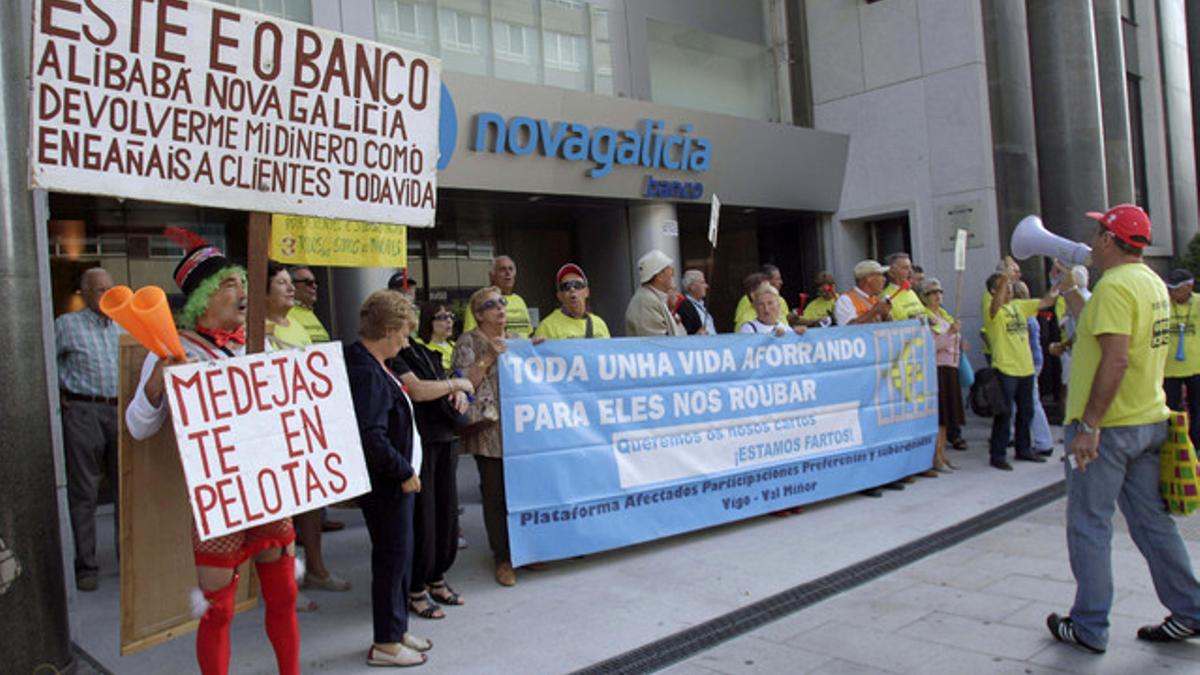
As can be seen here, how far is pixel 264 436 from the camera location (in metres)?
3.28

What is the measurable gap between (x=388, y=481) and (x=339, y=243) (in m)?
1.30

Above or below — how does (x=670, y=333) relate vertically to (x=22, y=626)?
above

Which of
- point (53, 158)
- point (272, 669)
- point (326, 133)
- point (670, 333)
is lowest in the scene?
point (272, 669)

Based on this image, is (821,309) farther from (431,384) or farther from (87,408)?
(87,408)

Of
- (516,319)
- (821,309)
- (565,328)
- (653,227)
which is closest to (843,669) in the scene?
(565,328)

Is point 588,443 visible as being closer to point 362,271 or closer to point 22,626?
point 22,626

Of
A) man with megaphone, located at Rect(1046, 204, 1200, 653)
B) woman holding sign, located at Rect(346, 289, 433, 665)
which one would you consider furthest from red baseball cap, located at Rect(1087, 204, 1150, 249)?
woman holding sign, located at Rect(346, 289, 433, 665)

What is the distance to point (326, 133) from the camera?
11.9 feet

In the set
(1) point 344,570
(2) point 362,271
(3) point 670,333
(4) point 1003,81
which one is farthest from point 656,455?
(4) point 1003,81

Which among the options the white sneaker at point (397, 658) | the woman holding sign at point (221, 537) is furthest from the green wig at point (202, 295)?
the white sneaker at point (397, 658)

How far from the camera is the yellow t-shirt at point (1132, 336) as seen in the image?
3.77 meters

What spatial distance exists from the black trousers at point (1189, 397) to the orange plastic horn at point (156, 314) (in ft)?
30.3

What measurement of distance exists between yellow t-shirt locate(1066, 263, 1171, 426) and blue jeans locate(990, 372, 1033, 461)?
444cm

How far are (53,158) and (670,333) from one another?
423 centimetres
